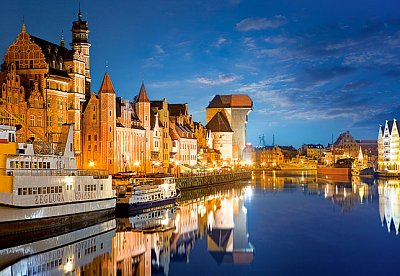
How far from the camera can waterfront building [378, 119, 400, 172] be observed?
159413 millimetres

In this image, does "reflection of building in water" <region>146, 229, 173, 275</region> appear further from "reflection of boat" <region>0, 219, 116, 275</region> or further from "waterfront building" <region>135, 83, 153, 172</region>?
"waterfront building" <region>135, 83, 153, 172</region>

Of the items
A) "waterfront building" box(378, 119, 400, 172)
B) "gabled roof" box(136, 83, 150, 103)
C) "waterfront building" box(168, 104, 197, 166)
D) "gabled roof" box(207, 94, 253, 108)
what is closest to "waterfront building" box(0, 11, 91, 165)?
"gabled roof" box(136, 83, 150, 103)

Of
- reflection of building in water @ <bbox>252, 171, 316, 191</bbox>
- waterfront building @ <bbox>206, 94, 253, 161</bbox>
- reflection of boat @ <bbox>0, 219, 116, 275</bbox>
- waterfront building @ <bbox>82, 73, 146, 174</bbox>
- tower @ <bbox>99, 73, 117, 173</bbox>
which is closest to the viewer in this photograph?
reflection of boat @ <bbox>0, 219, 116, 275</bbox>

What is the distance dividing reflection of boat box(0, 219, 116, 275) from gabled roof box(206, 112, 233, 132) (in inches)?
4021

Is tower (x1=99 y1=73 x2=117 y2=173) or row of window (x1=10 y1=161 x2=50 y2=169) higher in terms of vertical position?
tower (x1=99 y1=73 x2=117 y2=173)

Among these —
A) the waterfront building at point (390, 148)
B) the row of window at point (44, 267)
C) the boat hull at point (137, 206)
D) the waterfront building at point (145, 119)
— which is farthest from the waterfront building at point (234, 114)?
the row of window at point (44, 267)

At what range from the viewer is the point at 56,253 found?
33.6 meters

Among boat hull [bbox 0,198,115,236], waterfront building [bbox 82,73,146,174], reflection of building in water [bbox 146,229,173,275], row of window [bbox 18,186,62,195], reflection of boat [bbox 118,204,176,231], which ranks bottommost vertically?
reflection of building in water [bbox 146,229,173,275]

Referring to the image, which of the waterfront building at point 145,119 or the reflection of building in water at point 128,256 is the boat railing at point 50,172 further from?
the waterfront building at point 145,119

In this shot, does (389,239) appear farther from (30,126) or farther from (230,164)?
(230,164)

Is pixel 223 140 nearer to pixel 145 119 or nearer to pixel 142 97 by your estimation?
pixel 145 119

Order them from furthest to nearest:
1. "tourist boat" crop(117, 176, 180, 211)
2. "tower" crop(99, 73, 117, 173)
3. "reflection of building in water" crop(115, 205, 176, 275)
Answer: "tower" crop(99, 73, 117, 173)
"tourist boat" crop(117, 176, 180, 211)
"reflection of building in water" crop(115, 205, 176, 275)

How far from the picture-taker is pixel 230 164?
142 metres

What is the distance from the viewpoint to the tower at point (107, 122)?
224 feet
